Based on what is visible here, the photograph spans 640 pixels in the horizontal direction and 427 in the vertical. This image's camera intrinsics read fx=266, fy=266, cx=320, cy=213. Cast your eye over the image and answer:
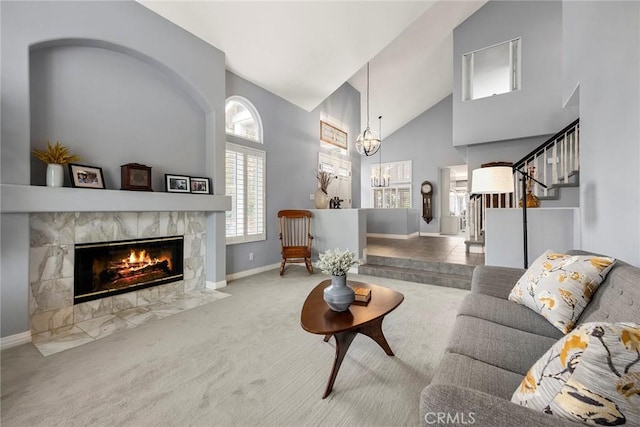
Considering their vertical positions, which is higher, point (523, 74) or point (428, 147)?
point (523, 74)

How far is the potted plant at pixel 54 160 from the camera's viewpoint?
2.46m

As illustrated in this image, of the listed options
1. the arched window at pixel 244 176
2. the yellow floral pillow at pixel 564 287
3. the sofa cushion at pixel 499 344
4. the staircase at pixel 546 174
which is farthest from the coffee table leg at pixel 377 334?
the staircase at pixel 546 174

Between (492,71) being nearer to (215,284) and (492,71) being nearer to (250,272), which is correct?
(250,272)

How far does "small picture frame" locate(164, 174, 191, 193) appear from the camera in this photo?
342cm

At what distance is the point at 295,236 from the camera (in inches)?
204

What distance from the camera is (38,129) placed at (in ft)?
8.27

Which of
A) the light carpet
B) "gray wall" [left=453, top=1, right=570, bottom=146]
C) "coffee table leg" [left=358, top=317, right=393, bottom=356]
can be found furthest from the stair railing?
"coffee table leg" [left=358, top=317, right=393, bottom=356]

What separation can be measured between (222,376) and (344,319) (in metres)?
0.95

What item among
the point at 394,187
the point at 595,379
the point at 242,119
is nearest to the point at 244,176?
the point at 242,119

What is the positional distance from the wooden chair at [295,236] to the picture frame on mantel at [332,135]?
2237 millimetres

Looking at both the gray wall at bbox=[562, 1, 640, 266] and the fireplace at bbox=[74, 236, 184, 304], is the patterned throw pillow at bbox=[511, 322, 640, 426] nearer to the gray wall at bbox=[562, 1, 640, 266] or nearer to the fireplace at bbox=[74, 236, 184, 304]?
the gray wall at bbox=[562, 1, 640, 266]

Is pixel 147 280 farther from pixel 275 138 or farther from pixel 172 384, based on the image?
pixel 275 138

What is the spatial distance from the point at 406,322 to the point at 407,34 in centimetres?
574

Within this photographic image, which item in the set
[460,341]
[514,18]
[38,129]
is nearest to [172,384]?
[460,341]
